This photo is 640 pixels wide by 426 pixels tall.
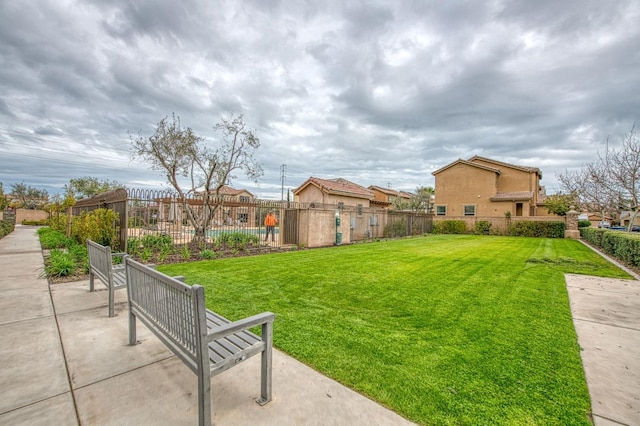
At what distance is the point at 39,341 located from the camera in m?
3.28

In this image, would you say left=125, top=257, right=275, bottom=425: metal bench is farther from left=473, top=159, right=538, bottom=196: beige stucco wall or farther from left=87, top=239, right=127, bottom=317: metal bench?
left=473, top=159, right=538, bottom=196: beige stucco wall

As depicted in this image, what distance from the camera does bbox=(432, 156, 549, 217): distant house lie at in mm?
25994

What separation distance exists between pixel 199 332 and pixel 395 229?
62.9ft

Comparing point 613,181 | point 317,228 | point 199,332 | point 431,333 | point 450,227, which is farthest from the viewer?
point 450,227

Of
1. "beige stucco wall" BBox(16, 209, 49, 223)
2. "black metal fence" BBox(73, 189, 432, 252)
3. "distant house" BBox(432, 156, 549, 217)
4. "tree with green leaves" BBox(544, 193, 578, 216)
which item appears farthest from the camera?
"beige stucco wall" BBox(16, 209, 49, 223)

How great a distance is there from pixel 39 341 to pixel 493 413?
16.1ft

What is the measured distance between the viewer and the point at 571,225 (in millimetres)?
21547

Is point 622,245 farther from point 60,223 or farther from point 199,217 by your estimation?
point 60,223

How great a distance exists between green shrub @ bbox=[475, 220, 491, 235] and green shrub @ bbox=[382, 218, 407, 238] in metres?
9.11

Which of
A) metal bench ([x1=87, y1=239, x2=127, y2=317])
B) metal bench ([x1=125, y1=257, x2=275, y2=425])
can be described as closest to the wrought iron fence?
metal bench ([x1=87, y1=239, x2=127, y2=317])

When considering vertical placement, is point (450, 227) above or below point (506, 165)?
below

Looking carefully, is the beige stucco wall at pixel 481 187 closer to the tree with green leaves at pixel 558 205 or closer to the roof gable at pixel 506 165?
the roof gable at pixel 506 165

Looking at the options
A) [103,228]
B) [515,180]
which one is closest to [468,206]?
[515,180]

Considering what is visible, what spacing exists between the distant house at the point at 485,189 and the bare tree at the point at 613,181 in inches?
296
